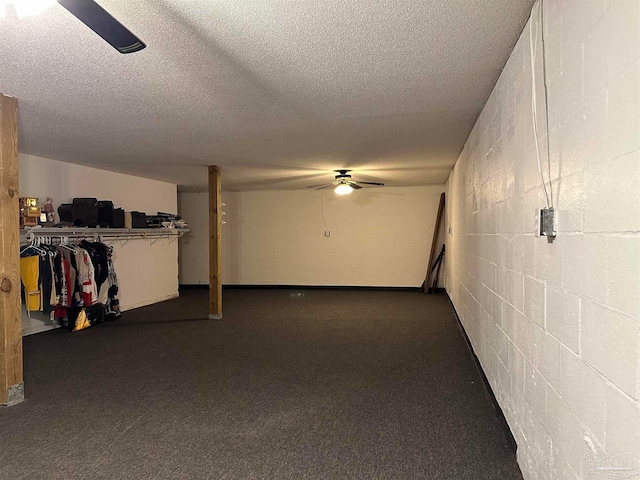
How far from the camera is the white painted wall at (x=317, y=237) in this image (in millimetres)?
8523

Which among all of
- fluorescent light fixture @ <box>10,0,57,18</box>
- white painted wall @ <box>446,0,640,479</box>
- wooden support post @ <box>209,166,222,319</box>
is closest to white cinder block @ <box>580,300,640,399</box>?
white painted wall @ <box>446,0,640,479</box>

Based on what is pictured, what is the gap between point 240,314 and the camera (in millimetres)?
6125

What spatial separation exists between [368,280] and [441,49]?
22.1 ft

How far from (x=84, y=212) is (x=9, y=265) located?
8.73 ft

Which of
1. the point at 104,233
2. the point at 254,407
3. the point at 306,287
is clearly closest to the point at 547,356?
the point at 254,407

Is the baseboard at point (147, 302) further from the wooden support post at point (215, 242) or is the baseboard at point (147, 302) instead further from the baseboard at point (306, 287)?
the wooden support post at point (215, 242)

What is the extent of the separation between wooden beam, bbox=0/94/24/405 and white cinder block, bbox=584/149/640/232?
3.36m

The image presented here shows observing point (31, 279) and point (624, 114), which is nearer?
point (624, 114)

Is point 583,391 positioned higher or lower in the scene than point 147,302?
higher

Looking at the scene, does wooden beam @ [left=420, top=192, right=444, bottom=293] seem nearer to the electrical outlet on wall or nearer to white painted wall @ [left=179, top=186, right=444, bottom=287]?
white painted wall @ [left=179, top=186, right=444, bottom=287]

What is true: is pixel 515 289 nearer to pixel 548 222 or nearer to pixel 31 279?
pixel 548 222

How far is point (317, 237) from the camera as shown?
8891mm

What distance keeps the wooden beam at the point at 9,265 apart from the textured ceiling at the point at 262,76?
0.29 metres

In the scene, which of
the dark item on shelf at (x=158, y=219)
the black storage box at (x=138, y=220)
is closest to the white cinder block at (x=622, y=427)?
the black storage box at (x=138, y=220)
